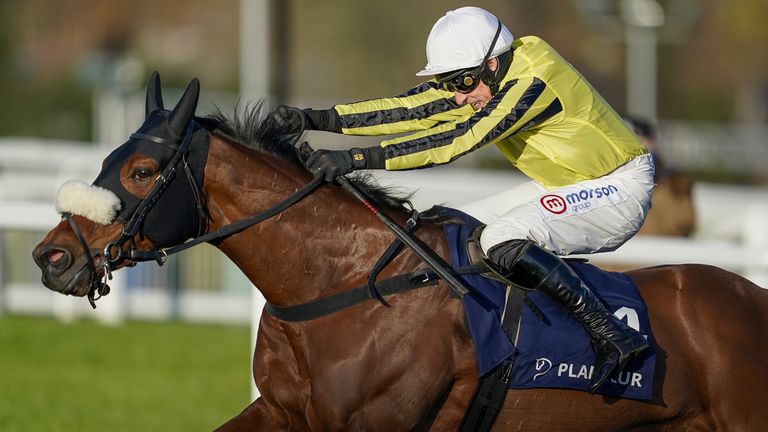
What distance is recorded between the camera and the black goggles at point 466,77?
5.01m

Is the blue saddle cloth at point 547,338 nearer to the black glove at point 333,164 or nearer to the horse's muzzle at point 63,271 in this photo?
the black glove at point 333,164

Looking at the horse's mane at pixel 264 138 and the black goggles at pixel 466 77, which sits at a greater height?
the black goggles at pixel 466 77

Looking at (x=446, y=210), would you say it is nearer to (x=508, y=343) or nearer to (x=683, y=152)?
(x=508, y=343)

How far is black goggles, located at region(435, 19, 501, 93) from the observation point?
5.01 m

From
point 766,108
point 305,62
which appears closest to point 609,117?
point 305,62

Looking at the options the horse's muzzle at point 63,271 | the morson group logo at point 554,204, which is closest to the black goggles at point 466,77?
the morson group logo at point 554,204

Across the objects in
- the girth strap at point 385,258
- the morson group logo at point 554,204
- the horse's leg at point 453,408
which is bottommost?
the horse's leg at point 453,408

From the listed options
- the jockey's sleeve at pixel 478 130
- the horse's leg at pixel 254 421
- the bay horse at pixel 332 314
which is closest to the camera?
the bay horse at pixel 332 314

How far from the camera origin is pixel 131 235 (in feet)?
15.3

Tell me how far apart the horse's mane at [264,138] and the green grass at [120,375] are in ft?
9.43

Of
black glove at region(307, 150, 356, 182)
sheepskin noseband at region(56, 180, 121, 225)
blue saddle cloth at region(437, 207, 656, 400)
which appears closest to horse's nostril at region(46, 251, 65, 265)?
sheepskin noseband at region(56, 180, 121, 225)

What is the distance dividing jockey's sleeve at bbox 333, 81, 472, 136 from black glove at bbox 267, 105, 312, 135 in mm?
211

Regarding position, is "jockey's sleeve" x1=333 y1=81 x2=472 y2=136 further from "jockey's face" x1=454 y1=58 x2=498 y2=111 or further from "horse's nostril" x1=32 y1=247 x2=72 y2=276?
"horse's nostril" x1=32 y1=247 x2=72 y2=276

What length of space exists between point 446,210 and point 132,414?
136 inches
